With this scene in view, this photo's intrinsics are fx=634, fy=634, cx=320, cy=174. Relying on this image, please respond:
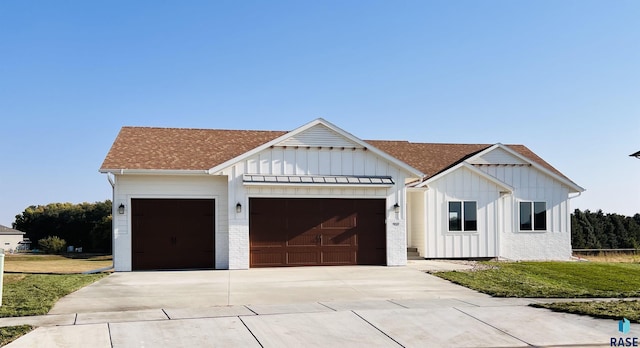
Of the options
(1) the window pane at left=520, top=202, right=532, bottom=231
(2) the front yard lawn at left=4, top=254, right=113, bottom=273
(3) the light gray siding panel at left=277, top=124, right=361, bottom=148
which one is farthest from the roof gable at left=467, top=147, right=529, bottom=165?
(2) the front yard lawn at left=4, top=254, right=113, bottom=273

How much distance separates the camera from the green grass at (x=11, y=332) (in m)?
9.00

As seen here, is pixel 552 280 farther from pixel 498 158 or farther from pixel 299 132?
pixel 299 132

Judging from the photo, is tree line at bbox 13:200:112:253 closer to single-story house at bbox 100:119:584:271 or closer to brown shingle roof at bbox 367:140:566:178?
brown shingle roof at bbox 367:140:566:178

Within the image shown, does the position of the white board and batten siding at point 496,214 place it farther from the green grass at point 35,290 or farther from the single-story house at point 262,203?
the green grass at point 35,290

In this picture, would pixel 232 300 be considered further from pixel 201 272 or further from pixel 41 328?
pixel 201 272

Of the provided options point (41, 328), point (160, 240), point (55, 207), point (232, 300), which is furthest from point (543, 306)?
point (55, 207)

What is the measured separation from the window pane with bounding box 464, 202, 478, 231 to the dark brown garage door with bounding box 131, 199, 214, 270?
9713 mm

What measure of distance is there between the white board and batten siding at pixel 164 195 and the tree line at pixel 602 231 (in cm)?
2009

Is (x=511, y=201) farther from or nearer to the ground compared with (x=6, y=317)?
farther from the ground

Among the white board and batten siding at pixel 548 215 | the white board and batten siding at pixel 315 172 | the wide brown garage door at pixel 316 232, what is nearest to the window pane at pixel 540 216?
the white board and batten siding at pixel 548 215

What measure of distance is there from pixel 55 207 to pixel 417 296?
6966cm

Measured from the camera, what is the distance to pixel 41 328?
9867mm

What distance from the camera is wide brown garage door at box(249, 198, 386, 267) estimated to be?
67.5 ft

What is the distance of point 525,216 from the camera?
83.9ft
